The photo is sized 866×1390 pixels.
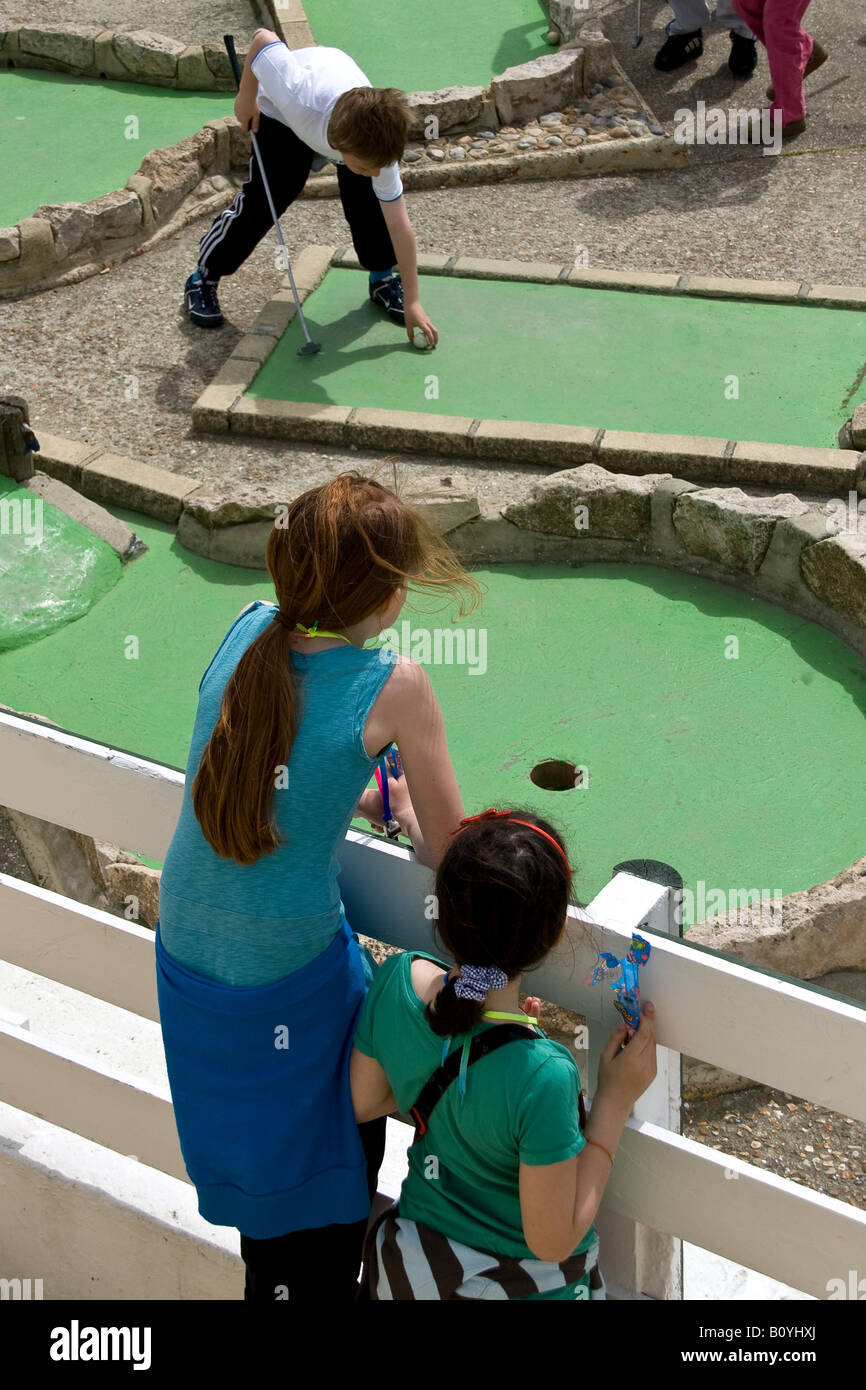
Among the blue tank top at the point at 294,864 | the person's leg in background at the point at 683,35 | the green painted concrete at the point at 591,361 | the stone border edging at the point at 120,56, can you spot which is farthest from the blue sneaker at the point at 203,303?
the blue tank top at the point at 294,864

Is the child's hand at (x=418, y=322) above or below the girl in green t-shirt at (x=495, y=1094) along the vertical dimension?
below

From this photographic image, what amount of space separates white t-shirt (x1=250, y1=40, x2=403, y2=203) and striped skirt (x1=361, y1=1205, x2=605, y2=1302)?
5.25 metres

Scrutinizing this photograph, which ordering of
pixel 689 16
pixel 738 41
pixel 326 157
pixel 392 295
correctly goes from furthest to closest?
pixel 689 16 → pixel 738 41 → pixel 392 295 → pixel 326 157

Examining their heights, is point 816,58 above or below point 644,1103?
below

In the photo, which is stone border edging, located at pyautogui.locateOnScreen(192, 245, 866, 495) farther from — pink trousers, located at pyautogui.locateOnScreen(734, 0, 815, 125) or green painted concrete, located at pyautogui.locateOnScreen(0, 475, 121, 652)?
pink trousers, located at pyautogui.locateOnScreen(734, 0, 815, 125)

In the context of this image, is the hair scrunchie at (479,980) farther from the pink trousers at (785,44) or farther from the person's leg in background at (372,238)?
the pink trousers at (785,44)

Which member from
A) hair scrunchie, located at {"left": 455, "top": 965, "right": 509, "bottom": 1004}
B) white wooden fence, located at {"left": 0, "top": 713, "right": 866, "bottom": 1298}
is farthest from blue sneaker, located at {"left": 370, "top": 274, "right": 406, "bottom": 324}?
hair scrunchie, located at {"left": 455, "top": 965, "right": 509, "bottom": 1004}

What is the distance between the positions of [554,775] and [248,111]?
3592mm

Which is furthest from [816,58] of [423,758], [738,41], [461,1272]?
[461,1272]

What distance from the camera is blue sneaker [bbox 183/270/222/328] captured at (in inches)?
292

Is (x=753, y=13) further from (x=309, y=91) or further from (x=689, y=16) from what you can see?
(x=309, y=91)

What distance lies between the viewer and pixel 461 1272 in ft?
6.06

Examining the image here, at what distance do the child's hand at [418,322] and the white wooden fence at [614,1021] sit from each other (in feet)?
15.9

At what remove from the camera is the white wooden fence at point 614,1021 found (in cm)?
168
